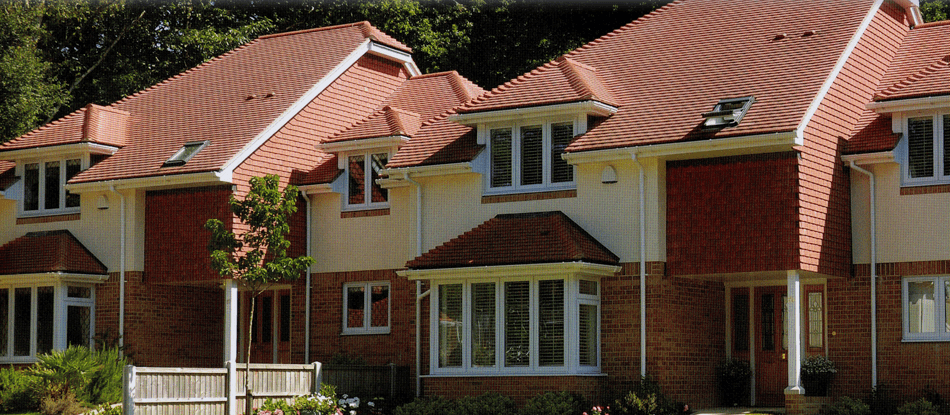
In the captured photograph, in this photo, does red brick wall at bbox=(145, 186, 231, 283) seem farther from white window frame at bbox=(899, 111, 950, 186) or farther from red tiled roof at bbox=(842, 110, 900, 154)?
white window frame at bbox=(899, 111, 950, 186)

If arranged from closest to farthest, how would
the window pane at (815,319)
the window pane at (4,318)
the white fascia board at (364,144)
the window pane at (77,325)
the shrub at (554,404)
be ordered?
the shrub at (554,404) → the window pane at (815,319) → the white fascia board at (364,144) → the window pane at (77,325) → the window pane at (4,318)

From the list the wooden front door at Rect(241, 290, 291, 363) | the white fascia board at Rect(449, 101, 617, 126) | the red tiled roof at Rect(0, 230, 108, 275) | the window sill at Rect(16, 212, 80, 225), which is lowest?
the wooden front door at Rect(241, 290, 291, 363)

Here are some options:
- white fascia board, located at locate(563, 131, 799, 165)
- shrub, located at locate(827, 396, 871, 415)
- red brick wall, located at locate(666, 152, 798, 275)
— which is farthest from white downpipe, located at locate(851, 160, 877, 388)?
white fascia board, located at locate(563, 131, 799, 165)

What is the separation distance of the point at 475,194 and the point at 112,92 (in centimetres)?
2184

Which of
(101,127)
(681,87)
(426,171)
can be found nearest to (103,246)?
(101,127)

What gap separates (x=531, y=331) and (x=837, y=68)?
307 inches

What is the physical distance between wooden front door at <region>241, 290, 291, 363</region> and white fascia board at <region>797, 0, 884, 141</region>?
14.4 meters

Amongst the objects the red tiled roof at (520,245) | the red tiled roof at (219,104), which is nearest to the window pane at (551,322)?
the red tiled roof at (520,245)

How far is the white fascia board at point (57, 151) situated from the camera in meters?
32.0

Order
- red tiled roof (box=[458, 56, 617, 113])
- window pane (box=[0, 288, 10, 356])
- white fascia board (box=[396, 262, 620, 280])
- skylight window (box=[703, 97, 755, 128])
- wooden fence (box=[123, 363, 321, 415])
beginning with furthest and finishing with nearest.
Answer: window pane (box=[0, 288, 10, 356])
red tiled roof (box=[458, 56, 617, 113])
white fascia board (box=[396, 262, 620, 280])
skylight window (box=[703, 97, 755, 128])
wooden fence (box=[123, 363, 321, 415])

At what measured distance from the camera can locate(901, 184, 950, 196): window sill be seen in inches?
958

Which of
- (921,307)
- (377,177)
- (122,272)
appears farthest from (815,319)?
(122,272)

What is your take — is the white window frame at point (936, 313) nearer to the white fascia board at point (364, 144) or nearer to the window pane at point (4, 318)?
the white fascia board at point (364, 144)

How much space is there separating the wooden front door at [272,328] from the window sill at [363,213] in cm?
320
